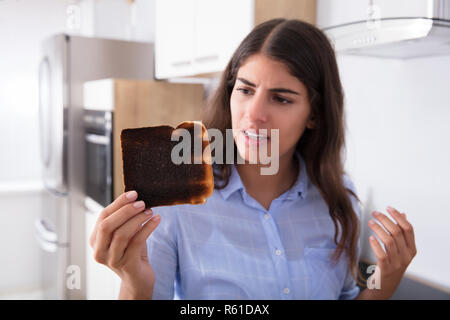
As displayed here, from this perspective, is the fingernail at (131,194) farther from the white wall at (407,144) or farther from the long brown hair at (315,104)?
the white wall at (407,144)

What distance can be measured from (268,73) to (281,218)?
253mm

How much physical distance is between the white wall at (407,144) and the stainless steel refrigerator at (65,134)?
0.91 meters

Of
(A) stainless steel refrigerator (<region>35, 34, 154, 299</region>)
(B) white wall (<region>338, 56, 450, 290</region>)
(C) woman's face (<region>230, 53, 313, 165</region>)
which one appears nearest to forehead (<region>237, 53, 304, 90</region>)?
(C) woman's face (<region>230, 53, 313, 165</region>)

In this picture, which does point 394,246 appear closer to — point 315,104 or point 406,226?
point 406,226

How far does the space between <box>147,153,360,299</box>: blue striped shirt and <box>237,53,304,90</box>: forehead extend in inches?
7.4

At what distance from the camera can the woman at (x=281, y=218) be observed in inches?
19.0

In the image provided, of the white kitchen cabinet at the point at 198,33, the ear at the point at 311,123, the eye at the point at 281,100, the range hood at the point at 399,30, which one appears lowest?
the ear at the point at 311,123

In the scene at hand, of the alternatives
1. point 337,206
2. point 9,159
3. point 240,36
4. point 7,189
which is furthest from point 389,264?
point 7,189

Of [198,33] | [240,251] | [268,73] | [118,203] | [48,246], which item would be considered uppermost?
[198,33]

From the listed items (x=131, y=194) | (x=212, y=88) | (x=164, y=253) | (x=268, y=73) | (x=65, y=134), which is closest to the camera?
(x=131, y=194)

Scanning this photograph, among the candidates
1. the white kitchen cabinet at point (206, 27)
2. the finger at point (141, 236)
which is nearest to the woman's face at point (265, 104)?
the finger at point (141, 236)

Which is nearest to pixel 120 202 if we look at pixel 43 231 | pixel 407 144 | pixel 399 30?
pixel 399 30

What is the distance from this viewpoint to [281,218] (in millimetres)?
636
